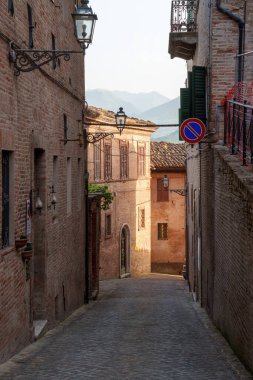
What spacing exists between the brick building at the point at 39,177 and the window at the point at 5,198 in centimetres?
1

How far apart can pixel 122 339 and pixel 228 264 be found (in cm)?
224

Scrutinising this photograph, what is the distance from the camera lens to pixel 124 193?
122ft

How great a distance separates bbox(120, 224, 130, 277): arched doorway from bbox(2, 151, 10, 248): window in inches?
1048

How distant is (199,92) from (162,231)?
27.8m

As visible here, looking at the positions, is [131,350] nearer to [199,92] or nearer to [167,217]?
[199,92]

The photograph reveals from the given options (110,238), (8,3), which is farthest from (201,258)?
(110,238)

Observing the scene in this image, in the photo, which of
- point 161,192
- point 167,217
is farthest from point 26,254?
point 167,217

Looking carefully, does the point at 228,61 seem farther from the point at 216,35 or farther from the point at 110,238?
the point at 110,238

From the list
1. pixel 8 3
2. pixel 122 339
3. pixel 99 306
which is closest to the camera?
pixel 8 3

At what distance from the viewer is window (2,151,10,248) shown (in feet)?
33.4

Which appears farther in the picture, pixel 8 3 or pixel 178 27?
pixel 178 27

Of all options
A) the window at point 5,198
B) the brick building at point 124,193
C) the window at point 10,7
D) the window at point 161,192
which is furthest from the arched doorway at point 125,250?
the window at point 10,7

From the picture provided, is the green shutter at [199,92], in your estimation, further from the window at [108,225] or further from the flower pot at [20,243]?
the window at [108,225]

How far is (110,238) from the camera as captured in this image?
35.0 metres
